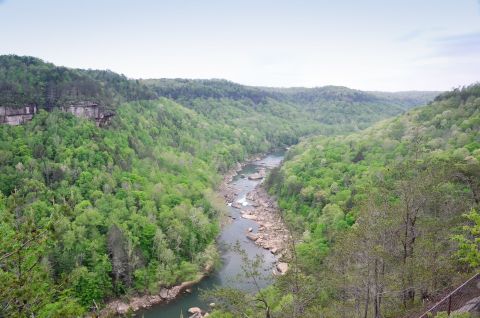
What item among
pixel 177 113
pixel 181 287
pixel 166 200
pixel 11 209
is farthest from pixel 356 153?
pixel 11 209

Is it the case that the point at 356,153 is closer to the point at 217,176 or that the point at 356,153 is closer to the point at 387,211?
the point at 217,176

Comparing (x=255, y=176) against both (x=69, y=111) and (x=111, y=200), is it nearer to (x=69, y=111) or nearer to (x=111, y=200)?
(x=69, y=111)

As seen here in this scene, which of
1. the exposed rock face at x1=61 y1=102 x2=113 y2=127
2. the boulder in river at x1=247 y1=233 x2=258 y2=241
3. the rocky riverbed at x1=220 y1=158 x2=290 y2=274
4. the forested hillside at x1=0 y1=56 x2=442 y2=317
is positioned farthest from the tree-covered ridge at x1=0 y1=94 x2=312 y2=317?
the rocky riverbed at x1=220 y1=158 x2=290 y2=274

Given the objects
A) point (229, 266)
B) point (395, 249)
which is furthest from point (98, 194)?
point (395, 249)

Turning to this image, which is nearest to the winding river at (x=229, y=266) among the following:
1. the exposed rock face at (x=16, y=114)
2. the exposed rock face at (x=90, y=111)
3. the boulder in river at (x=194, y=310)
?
the boulder in river at (x=194, y=310)

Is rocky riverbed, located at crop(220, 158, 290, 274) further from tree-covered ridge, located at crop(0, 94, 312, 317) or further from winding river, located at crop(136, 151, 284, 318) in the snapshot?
tree-covered ridge, located at crop(0, 94, 312, 317)
